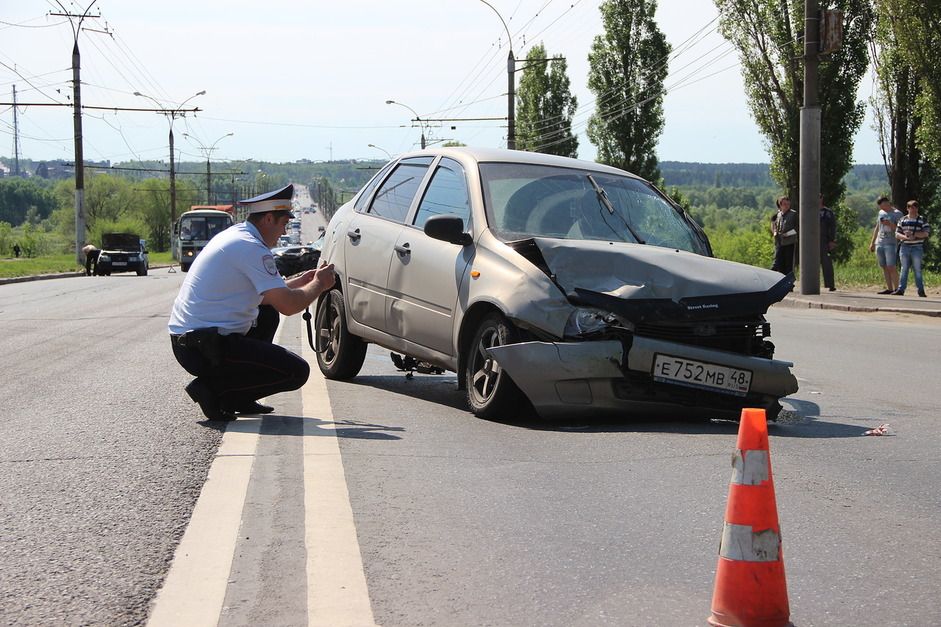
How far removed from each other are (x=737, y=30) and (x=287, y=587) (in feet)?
124

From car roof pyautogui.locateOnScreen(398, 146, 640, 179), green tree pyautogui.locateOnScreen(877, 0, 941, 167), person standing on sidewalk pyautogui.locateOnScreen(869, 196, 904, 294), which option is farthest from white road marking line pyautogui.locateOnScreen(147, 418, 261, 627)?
green tree pyautogui.locateOnScreen(877, 0, 941, 167)

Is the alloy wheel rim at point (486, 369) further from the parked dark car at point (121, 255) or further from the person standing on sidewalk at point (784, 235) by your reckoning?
the parked dark car at point (121, 255)

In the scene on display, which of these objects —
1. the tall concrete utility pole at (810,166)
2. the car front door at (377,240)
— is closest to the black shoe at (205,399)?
the car front door at (377,240)

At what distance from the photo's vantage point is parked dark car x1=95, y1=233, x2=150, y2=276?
5075cm

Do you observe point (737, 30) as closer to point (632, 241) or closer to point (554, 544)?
point (632, 241)

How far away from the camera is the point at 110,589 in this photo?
12.1 ft

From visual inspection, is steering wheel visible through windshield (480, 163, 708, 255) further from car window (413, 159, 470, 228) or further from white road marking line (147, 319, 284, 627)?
white road marking line (147, 319, 284, 627)

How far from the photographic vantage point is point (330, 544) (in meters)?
4.23

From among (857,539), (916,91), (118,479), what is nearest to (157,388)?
(118,479)

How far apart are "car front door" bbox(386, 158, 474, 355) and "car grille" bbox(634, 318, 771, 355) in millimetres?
1413

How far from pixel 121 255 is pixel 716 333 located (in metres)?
47.8

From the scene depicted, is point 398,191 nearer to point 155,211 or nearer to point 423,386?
point 423,386

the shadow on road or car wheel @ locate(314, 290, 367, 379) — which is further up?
car wheel @ locate(314, 290, 367, 379)

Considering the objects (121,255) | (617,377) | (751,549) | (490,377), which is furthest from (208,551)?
(121,255)
